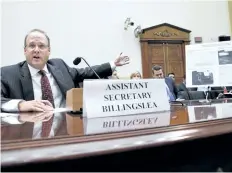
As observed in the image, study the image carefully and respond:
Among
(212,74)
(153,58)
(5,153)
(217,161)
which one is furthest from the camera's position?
(153,58)

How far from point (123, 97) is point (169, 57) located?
19.3 ft

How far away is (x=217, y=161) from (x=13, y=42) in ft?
17.9

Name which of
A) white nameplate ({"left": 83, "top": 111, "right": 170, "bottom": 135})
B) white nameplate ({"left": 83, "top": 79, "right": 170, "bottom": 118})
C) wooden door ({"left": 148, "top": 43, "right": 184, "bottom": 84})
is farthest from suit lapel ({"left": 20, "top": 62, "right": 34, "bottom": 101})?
wooden door ({"left": 148, "top": 43, "right": 184, "bottom": 84})

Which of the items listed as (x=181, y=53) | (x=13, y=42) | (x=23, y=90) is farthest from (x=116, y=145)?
(x=181, y=53)

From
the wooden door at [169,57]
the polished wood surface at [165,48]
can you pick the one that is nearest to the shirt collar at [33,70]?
the polished wood surface at [165,48]

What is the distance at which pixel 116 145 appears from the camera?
1.36ft

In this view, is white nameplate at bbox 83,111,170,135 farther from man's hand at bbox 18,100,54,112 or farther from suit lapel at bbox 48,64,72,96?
suit lapel at bbox 48,64,72,96

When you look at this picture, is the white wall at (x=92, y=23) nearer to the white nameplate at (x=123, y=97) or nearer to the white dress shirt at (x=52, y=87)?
the white dress shirt at (x=52, y=87)

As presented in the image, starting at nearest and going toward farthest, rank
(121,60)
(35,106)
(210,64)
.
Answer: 1. (35,106)
2. (121,60)
3. (210,64)

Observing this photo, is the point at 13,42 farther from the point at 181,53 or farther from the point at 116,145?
the point at 116,145

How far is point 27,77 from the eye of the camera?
4.82 feet

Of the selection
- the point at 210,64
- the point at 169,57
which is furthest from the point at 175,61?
the point at 210,64

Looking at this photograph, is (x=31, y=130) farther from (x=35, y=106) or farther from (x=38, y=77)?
(x=38, y=77)

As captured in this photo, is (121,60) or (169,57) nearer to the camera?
(121,60)
